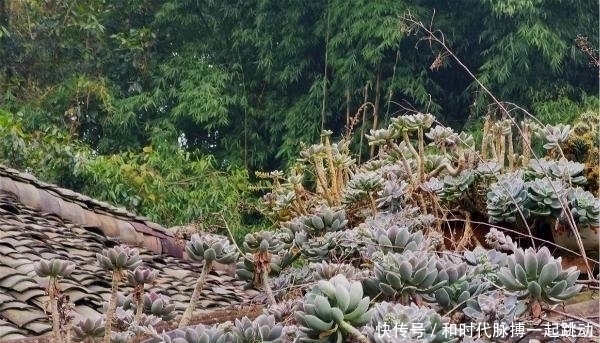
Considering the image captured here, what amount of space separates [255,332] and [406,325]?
5.6 inches

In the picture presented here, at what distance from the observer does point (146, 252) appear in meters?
2.74

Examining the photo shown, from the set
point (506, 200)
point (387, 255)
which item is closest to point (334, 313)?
point (387, 255)

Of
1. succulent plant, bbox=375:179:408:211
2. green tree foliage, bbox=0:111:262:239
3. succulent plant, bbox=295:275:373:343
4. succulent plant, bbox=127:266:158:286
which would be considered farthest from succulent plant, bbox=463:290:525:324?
green tree foliage, bbox=0:111:262:239

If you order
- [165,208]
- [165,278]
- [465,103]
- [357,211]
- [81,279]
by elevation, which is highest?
[357,211]

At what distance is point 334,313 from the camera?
0.65 metres

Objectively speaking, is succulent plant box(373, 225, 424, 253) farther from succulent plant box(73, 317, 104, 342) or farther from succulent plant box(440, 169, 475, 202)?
succulent plant box(440, 169, 475, 202)

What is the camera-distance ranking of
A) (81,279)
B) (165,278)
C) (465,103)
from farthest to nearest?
(465,103) < (165,278) < (81,279)

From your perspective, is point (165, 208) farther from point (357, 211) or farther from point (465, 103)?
point (357, 211)

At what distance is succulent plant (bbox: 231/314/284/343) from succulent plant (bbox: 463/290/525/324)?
0.21m

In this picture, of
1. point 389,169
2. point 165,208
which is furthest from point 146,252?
point 165,208

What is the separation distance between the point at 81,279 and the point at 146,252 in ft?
2.55

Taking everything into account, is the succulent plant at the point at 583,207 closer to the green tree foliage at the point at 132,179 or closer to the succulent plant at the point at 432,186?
the succulent plant at the point at 432,186

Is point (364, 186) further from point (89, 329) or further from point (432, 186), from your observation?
point (89, 329)

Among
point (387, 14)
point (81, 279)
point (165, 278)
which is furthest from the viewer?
point (387, 14)
